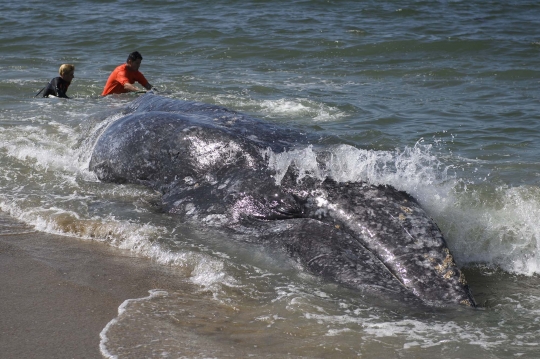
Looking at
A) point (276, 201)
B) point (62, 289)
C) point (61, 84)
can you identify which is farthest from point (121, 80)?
point (62, 289)

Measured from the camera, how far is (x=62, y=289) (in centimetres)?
506

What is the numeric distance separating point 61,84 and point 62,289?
7457mm

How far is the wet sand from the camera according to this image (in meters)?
4.25

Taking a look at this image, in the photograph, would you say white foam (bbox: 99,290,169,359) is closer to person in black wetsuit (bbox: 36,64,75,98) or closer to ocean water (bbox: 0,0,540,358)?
ocean water (bbox: 0,0,540,358)

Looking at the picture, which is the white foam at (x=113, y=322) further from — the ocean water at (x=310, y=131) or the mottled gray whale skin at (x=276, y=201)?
the mottled gray whale skin at (x=276, y=201)

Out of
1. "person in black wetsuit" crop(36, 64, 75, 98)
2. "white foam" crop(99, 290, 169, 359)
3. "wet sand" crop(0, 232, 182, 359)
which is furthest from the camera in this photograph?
"person in black wetsuit" crop(36, 64, 75, 98)

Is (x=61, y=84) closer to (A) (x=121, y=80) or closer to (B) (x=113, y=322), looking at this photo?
(A) (x=121, y=80)

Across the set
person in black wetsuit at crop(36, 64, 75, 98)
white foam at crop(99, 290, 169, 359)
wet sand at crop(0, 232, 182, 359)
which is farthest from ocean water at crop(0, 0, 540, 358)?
person in black wetsuit at crop(36, 64, 75, 98)

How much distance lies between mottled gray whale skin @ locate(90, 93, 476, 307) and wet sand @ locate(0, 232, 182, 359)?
924 mm

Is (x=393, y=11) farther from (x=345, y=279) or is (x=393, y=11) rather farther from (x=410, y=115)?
(x=345, y=279)

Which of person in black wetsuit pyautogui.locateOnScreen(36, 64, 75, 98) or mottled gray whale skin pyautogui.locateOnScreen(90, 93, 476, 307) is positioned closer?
mottled gray whale skin pyautogui.locateOnScreen(90, 93, 476, 307)

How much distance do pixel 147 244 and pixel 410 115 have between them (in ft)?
19.2

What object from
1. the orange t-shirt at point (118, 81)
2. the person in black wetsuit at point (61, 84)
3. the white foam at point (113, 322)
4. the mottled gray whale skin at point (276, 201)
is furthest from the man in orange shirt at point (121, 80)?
the white foam at point (113, 322)

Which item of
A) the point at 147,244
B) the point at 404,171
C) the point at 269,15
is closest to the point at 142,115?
the point at 147,244
